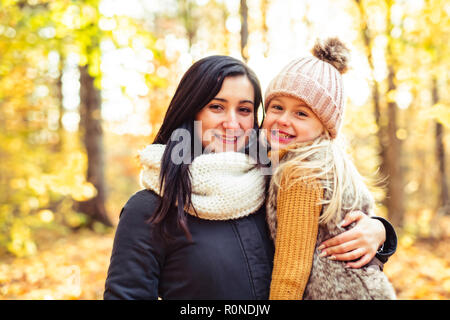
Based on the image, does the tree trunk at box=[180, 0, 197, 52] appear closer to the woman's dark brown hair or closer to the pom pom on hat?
the pom pom on hat

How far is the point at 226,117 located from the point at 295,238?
2.27 feet

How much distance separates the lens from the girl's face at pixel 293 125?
2014 mm

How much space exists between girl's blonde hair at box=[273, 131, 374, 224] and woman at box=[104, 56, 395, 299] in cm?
11

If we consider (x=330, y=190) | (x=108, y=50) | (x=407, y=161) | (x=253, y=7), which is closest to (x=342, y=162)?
(x=330, y=190)

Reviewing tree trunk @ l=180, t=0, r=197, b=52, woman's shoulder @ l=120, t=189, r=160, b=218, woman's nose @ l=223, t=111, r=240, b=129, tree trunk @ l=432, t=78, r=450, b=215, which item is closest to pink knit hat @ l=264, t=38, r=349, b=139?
woman's nose @ l=223, t=111, r=240, b=129

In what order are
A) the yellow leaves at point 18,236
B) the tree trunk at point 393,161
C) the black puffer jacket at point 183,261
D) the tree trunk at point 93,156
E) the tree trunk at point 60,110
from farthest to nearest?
the tree trunk at point 60,110, the tree trunk at point 93,156, the tree trunk at point 393,161, the yellow leaves at point 18,236, the black puffer jacket at point 183,261

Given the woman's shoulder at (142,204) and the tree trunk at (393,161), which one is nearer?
the woman's shoulder at (142,204)

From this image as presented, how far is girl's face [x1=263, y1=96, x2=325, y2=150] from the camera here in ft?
6.61

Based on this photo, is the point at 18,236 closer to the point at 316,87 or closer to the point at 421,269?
the point at 316,87

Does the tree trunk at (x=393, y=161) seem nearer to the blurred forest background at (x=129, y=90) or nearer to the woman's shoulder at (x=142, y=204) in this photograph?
the blurred forest background at (x=129, y=90)

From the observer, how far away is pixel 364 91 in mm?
7027

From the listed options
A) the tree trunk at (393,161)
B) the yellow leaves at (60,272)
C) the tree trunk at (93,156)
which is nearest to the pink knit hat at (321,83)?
the yellow leaves at (60,272)
